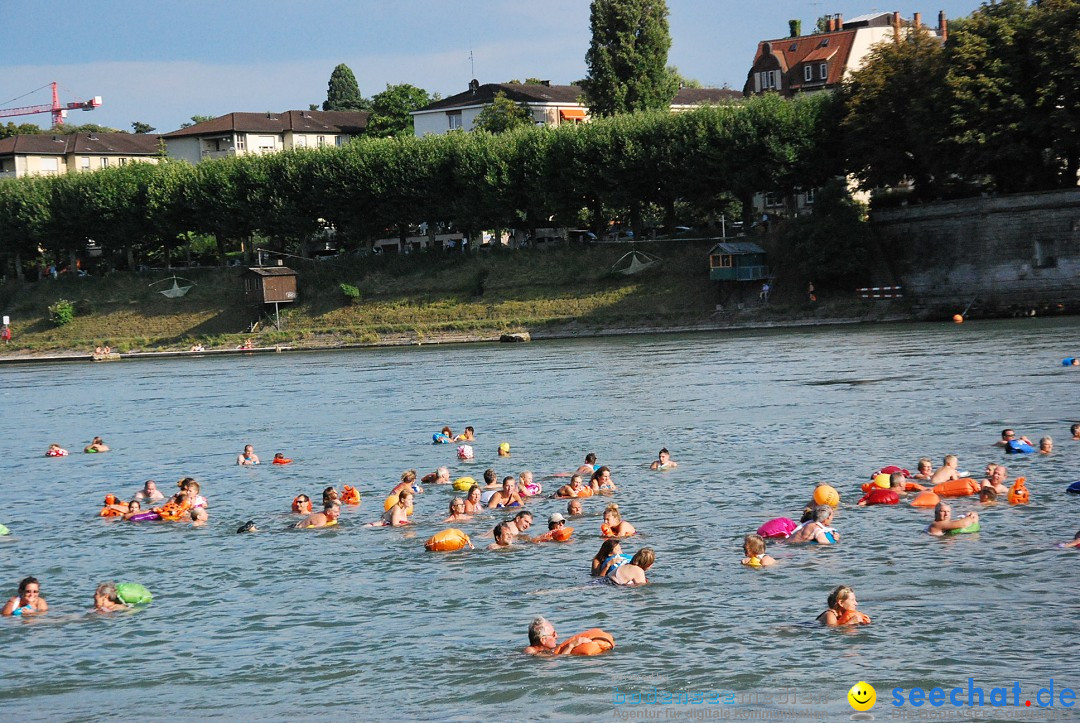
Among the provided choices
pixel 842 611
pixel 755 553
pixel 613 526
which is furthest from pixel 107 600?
pixel 842 611

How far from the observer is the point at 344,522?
90.0 ft

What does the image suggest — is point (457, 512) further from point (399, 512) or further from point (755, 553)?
point (755, 553)

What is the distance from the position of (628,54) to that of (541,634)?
298ft

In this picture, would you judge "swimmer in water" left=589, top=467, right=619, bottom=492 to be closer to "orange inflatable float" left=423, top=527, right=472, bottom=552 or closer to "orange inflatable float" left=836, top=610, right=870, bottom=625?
"orange inflatable float" left=423, top=527, right=472, bottom=552

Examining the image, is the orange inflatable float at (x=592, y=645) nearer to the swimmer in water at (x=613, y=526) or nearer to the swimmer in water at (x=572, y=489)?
the swimmer in water at (x=613, y=526)

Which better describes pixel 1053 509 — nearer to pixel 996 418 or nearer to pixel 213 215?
pixel 996 418

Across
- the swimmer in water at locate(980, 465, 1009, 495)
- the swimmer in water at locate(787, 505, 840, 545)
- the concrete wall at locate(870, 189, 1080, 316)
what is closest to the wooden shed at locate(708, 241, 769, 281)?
the concrete wall at locate(870, 189, 1080, 316)

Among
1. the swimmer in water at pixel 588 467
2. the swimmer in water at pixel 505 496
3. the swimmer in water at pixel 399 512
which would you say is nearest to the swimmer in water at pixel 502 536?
the swimmer in water at pixel 399 512

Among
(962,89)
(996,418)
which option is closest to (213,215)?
(962,89)

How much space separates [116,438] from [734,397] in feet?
72.4

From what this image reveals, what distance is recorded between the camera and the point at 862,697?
15352 mm

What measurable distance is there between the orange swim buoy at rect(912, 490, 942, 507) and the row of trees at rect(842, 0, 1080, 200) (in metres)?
50.5

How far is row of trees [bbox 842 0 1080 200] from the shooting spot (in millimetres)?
70562

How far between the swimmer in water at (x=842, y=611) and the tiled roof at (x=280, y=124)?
126m
